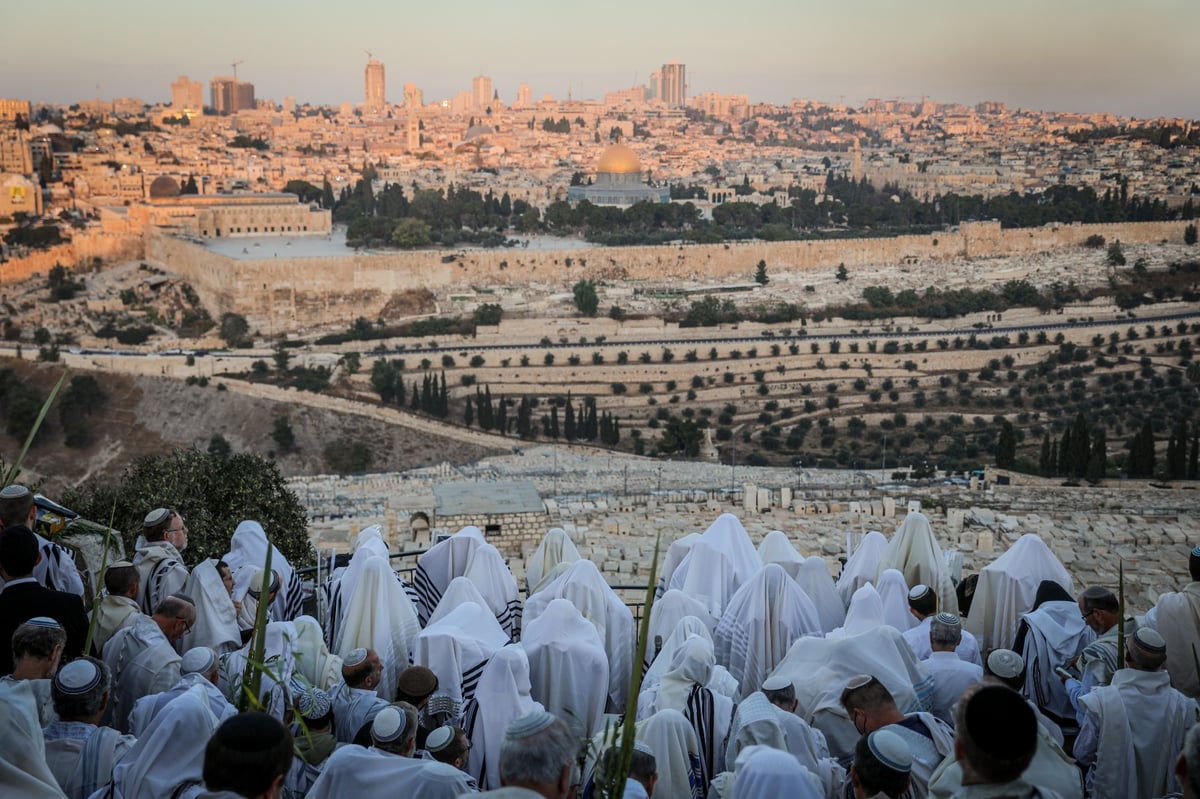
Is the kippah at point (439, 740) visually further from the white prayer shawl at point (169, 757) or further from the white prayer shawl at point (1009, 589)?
the white prayer shawl at point (1009, 589)

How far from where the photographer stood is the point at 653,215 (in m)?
34.6

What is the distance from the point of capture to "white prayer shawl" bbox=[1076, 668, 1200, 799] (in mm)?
2609

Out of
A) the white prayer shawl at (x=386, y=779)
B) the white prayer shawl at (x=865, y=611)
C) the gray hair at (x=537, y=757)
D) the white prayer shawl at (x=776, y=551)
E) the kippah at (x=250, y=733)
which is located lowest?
the white prayer shawl at (x=776, y=551)

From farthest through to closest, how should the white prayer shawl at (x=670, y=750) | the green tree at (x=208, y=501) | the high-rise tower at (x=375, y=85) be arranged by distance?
the high-rise tower at (x=375, y=85), the green tree at (x=208, y=501), the white prayer shawl at (x=670, y=750)

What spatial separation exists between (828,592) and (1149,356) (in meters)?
20.5

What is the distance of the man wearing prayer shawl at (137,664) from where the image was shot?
281cm

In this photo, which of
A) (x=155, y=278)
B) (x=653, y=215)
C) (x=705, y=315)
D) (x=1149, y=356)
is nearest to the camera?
(x=1149, y=356)

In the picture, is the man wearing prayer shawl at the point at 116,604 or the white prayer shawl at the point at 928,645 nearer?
the man wearing prayer shawl at the point at 116,604

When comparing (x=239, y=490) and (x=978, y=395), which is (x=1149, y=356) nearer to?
(x=978, y=395)

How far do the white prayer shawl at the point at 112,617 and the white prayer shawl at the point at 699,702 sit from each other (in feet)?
4.66

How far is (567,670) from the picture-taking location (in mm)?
3385

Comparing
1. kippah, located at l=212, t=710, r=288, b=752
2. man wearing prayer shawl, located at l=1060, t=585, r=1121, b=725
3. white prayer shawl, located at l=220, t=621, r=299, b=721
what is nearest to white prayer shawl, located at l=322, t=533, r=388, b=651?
white prayer shawl, located at l=220, t=621, r=299, b=721

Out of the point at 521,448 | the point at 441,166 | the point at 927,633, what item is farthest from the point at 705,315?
the point at 441,166

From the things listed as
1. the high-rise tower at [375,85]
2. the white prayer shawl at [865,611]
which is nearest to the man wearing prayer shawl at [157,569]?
the white prayer shawl at [865,611]
